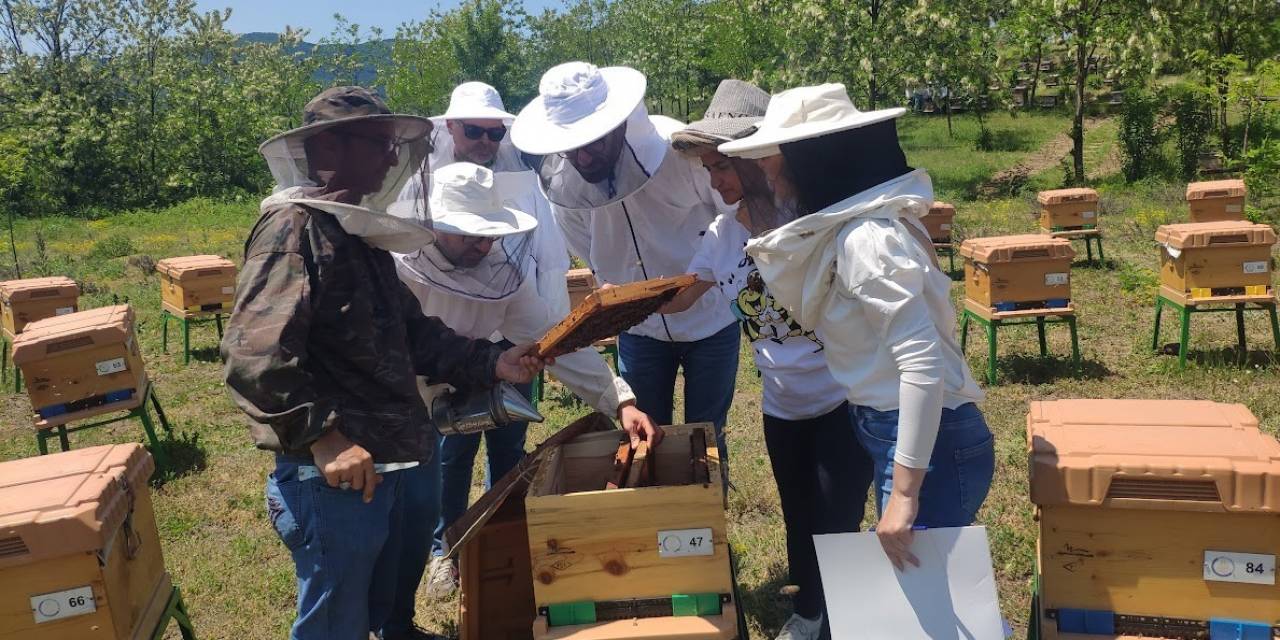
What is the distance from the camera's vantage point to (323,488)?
212 centimetres

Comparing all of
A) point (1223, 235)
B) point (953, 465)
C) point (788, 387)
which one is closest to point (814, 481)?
point (788, 387)

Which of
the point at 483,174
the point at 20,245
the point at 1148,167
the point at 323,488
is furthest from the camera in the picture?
the point at 20,245

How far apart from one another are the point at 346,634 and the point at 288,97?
99.2 ft

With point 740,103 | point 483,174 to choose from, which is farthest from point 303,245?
point 740,103

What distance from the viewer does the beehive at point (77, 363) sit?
515cm

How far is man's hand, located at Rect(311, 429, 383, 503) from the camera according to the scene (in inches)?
79.3

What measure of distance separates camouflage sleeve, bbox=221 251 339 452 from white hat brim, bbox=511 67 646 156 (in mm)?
1038

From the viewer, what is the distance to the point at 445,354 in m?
2.49

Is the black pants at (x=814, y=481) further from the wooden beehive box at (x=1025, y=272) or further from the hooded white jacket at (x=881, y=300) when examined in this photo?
the wooden beehive box at (x=1025, y=272)

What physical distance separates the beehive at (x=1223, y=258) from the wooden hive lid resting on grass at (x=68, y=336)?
22.4ft

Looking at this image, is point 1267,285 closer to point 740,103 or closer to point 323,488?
point 740,103

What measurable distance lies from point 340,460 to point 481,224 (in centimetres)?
91

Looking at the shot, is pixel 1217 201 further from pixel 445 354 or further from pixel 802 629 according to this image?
pixel 445 354

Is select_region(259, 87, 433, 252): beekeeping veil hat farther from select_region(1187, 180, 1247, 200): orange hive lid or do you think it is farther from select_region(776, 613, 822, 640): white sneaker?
select_region(1187, 180, 1247, 200): orange hive lid
